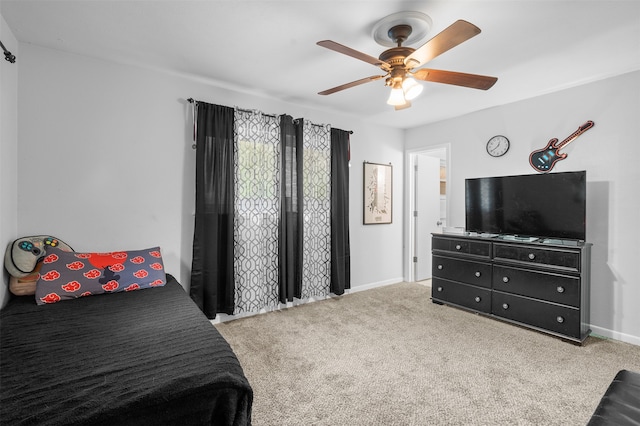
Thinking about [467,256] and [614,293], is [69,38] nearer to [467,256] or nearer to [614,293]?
[467,256]

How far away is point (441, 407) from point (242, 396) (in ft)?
4.50

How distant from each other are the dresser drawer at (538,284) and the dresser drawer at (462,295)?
0.19 meters

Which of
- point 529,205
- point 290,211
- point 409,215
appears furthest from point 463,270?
point 290,211

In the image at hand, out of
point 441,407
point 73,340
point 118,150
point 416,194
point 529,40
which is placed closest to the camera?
point 73,340

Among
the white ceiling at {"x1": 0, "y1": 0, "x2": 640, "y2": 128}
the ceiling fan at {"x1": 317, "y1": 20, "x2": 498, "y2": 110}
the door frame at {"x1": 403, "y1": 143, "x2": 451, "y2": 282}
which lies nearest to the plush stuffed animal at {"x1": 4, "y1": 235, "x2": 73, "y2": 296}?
the white ceiling at {"x1": 0, "y1": 0, "x2": 640, "y2": 128}

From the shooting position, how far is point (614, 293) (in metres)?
3.09

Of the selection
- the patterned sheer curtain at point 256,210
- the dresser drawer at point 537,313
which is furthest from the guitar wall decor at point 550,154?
the patterned sheer curtain at point 256,210

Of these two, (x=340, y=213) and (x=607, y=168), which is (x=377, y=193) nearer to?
(x=340, y=213)


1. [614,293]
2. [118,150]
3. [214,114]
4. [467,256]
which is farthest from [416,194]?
[118,150]

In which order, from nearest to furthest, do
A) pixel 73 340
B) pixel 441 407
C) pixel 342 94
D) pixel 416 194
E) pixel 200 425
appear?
pixel 200 425, pixel 73 340, pixel 441 407, pixel 342 94, pixel 416 194

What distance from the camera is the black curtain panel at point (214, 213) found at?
10.4 ft

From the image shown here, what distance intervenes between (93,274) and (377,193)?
11.9 ft

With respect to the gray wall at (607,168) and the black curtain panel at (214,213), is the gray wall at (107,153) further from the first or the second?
the gray wall at (607,168)

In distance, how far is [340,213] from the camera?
168 inches
